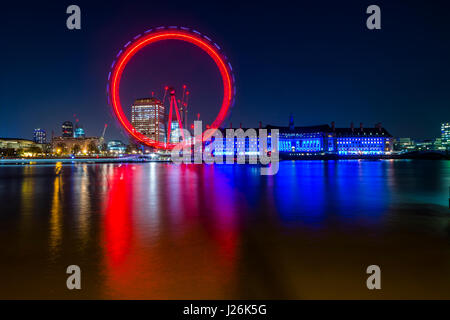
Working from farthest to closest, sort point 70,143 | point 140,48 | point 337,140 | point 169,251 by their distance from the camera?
point 70,143, point 337,140, point 140,48, point 169,251

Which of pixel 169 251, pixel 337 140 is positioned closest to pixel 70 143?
pixel 337 140

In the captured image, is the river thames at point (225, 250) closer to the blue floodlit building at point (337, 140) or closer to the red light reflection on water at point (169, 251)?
the red light reflection on water at point (169, 251)

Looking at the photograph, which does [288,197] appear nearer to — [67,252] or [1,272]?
[67,252]

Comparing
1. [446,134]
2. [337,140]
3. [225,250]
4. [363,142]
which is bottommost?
[225,250]

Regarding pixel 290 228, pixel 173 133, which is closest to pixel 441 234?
pixel 290 228

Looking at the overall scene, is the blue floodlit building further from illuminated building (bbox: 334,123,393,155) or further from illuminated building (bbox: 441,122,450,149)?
illuminated building (bbox: 441,122,450,149)

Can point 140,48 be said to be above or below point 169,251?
above

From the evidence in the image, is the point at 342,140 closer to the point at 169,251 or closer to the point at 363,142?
the point at 363,142

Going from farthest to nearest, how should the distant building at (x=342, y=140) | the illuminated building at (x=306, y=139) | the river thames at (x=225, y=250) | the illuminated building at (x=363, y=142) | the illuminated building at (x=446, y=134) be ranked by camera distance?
the illuminated building at (x=446, y=134) → the illuminated building at (x=363, y=142) → the distant building at (x=342, y=140) → the illuminated building at (x=306, y=139) → the river thames at (x=225, y=250)

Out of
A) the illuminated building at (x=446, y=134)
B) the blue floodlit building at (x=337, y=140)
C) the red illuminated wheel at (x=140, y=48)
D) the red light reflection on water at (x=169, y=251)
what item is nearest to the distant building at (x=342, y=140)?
the blue floodlit building at (x=337, y=140)

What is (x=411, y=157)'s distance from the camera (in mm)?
107875

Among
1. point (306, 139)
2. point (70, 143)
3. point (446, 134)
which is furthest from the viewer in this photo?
point (70, 143)

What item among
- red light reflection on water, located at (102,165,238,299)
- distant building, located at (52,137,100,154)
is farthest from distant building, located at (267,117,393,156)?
red light reflection on water, located at (102,165,238,299)

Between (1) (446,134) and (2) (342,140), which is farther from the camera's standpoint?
(1) (446,134)
